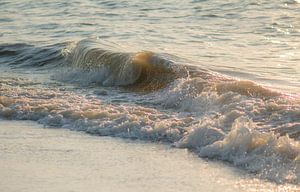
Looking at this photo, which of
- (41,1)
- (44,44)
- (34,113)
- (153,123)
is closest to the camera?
(153,123)

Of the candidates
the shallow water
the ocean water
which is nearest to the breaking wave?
the ocean water

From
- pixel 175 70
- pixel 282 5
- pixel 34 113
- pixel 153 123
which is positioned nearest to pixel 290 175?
pixel 153 123

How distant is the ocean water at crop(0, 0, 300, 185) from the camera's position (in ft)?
22.5

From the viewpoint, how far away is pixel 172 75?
420 inches

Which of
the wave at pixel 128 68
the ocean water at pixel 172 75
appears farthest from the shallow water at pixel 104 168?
the wave at pixel 128 68

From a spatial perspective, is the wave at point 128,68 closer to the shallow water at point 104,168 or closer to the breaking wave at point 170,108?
the breaking wave at point 170,108

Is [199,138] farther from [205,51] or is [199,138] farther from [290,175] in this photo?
[205,51]

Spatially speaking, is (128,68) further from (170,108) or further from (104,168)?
(104,168)

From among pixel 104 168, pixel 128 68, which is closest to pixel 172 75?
pixel 128 68

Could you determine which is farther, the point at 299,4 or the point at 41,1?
the point at 41,1

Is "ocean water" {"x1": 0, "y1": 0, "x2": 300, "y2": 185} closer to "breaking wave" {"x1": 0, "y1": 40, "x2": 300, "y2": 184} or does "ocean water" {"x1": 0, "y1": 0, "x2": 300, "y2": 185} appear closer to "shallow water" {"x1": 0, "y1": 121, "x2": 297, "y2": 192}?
"breaking wave" {"x1": 0, "y1": 40, "x2": 300, "y2": 184}

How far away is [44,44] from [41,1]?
7.72 metres

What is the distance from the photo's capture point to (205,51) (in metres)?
13.2

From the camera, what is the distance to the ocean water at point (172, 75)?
22.5ft
